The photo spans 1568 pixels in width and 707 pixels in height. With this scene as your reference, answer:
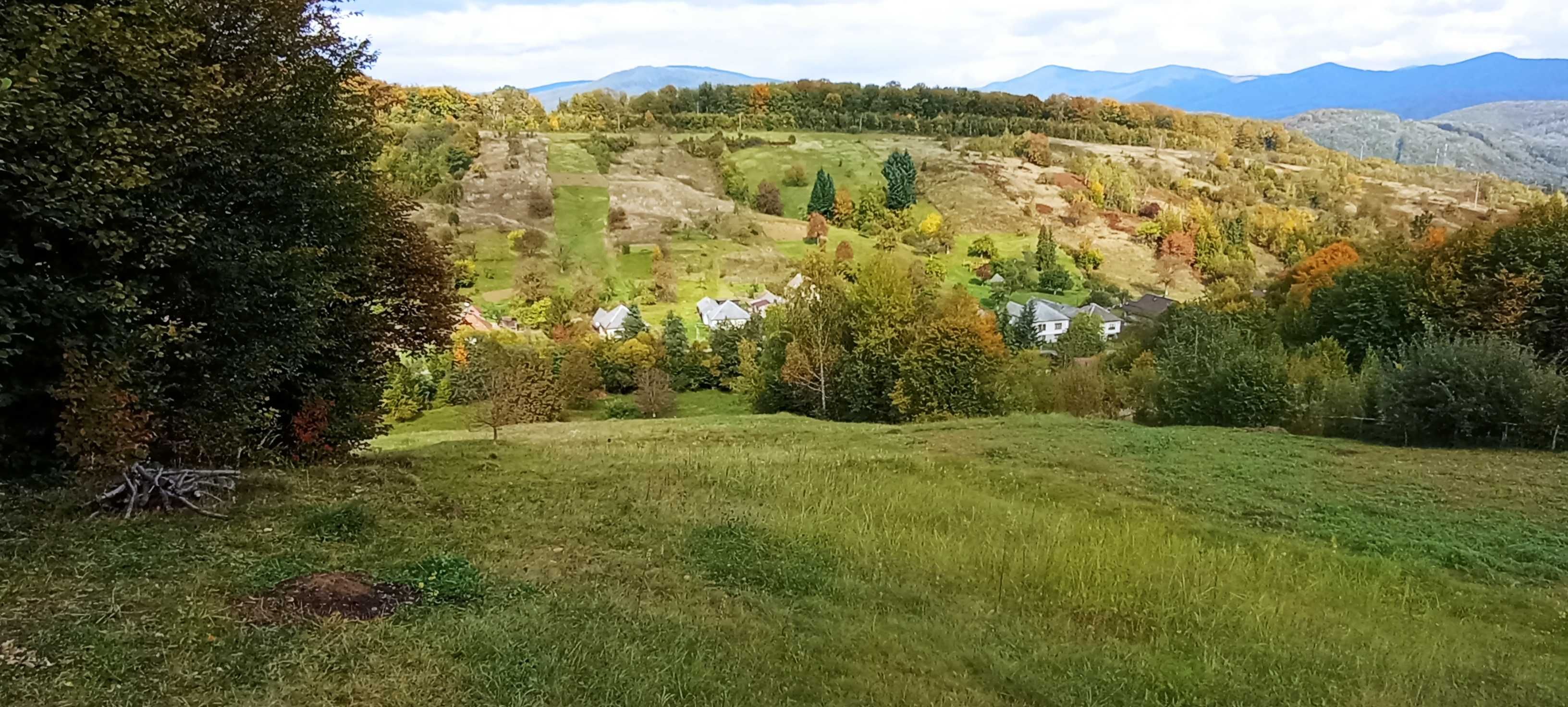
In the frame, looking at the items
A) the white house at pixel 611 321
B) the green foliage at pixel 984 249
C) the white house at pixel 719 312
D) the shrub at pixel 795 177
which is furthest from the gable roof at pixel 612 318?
the green foliage at pixel 984 249

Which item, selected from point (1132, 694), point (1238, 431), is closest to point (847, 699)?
point (1132, 694)

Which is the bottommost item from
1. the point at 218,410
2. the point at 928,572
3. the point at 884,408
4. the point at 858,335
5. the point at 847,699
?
the point at 884,408

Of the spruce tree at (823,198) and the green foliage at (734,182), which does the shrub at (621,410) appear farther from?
the green foliage at (734,182)

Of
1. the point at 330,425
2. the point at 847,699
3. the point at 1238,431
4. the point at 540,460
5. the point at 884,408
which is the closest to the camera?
the point at 847,699

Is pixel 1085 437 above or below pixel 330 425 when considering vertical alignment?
below

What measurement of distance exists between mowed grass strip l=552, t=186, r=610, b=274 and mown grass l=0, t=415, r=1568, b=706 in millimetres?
85720

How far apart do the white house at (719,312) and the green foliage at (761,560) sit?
6850cm

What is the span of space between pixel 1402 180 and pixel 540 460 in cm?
16516

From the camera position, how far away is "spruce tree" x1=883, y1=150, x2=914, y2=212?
116688mm

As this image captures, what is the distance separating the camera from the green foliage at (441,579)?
23.5 feet

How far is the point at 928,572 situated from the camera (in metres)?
9.19

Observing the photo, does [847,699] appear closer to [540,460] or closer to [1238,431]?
[540,460]

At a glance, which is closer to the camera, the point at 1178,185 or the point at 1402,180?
the point at 1178,185

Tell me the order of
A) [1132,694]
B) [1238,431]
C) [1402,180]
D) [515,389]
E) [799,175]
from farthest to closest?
1. [1402,180]
2. [799,175]
3. [515,389]
4. [1238,431]
5. [1132,694]
